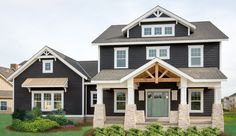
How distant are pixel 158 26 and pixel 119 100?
278 inches

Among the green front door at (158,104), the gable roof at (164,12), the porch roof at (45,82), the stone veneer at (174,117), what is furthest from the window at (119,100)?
the stone veneer at (174,117)

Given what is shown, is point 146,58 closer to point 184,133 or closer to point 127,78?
point 127,78

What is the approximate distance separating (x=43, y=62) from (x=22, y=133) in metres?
8.68

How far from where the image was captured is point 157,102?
24.8 meters

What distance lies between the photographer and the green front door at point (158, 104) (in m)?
24.6

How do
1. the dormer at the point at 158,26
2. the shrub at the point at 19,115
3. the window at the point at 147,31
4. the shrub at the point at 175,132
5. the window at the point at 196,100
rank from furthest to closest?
the window at the point at 147,31 < the dormer at the point at 158,26 < the window at the point at 196,100 < the shrub at the point at 19,115 < the shrub at the point at 175,132

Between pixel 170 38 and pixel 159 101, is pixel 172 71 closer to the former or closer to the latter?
pixel 159 101

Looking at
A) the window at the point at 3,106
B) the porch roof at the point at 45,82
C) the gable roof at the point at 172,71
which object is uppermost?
the gable roof at the point at 172,71

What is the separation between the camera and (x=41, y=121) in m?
22.2

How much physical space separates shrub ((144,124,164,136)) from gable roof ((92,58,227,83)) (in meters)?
3.72

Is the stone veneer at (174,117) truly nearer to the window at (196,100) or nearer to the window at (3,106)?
the window at (196,100)

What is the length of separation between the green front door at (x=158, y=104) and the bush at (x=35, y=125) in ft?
25.0

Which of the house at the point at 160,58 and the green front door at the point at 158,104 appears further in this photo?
the green front door at the point at 158,104

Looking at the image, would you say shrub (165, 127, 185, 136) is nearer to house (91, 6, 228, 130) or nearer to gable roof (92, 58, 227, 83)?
gable roof (92, 58, 227, 83)
